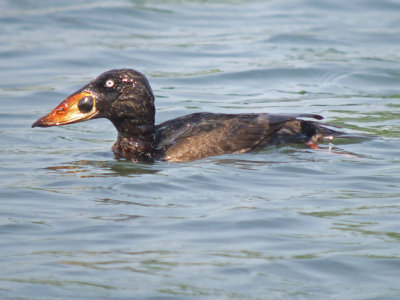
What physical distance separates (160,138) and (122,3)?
31.5 ft

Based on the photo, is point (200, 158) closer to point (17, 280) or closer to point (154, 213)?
point (154, 213)

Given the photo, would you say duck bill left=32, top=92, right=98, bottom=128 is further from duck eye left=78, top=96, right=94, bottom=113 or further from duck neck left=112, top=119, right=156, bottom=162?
duck neck left=112, top=119, right=156, bottom=162

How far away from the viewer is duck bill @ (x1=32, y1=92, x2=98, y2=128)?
8.61 meters

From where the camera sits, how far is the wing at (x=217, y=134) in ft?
27.3

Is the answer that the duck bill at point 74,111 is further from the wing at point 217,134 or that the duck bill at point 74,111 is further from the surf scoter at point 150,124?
→ the wing at point 217,134

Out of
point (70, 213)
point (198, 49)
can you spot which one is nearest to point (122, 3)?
point (198, 49)

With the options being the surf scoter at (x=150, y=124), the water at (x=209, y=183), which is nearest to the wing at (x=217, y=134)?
the surf scoter at (x=150, y=124)

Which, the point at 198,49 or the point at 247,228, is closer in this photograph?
the point at 247,228

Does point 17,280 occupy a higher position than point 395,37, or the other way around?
point 395,37

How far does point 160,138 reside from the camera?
346 inches

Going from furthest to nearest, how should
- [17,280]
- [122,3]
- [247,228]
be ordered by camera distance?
1. [122,3]
2. [247,228]
3. [17,280]

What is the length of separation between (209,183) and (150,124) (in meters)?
1.36

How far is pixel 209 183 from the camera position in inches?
301

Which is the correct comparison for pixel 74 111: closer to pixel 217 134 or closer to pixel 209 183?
pixel 217 134
